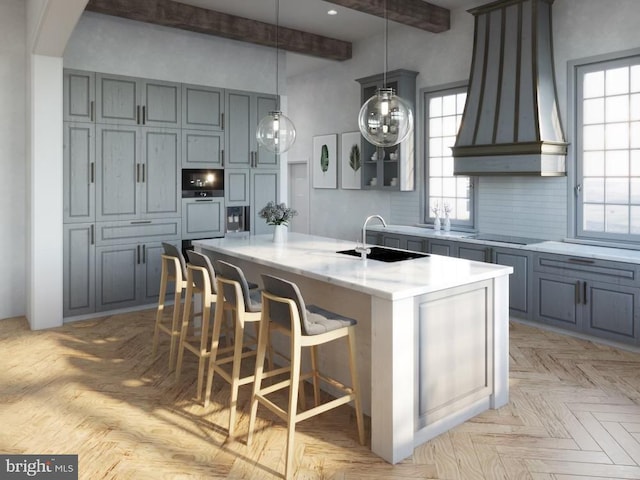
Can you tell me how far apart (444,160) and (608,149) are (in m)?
2.03

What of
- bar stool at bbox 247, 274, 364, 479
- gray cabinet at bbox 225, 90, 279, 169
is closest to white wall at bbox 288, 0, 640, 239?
gray cabinet at bbox 225, 90, 279, 169

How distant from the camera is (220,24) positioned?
6387 millimetres

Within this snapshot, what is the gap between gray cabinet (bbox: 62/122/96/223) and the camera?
552 centimetres

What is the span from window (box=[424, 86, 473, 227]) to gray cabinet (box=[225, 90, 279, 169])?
213cm

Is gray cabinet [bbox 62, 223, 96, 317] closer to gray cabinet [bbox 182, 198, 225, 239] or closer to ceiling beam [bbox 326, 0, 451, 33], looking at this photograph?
gray cabinet [bbox 182, 198, 225, 239]

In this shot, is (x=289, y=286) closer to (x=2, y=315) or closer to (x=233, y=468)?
(x=233, y=468)

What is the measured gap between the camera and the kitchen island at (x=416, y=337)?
2830mm

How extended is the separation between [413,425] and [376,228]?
429 cm

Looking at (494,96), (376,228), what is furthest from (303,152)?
(494,96)

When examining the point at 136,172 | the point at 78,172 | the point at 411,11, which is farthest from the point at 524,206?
the point at 78,172

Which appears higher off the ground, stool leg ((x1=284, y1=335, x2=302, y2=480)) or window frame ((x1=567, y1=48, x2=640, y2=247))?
window frame ((x1=567, y1=48, x2=640, y2=247))

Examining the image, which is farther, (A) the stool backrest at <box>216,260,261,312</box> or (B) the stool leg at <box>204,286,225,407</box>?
(B) the stool leg at <box>204,286,225,407</box>

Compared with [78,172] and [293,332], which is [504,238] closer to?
[293,332]

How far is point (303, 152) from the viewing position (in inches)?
366
